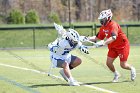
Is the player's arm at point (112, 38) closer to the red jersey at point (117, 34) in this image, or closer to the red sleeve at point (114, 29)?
the red sleeve at point (114, 29)

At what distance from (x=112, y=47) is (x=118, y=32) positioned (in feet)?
1.59

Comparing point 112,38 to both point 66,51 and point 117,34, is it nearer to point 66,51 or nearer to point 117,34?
point 117,34

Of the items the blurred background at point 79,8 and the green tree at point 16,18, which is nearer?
the green tree at point 16,18

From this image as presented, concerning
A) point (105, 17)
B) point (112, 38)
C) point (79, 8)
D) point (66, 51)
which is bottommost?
point (79, 8)

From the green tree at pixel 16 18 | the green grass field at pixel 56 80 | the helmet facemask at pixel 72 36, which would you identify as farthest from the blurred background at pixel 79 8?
the helmet facemask at pixel 72 36

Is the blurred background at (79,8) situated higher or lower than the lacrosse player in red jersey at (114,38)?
lower

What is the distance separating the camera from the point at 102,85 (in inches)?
533

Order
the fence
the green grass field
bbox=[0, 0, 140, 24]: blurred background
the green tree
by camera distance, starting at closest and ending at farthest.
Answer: the green grass field, the fence, the green tree, bbox=[0, 0, 140, 24]: blurred background

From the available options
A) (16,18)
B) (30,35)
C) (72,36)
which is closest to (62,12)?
(16,18)

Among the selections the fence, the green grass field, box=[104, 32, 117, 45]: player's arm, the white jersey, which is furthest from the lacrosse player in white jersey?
the fence

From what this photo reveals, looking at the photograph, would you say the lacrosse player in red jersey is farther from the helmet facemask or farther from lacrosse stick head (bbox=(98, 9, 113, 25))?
the helmet facemask

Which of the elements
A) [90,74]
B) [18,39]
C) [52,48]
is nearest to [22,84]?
[52,48]

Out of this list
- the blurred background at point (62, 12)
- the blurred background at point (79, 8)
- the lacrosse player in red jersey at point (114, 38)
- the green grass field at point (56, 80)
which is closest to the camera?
the green grass field at point (56, 80)

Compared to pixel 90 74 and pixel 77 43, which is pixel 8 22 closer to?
pixel 90 74
